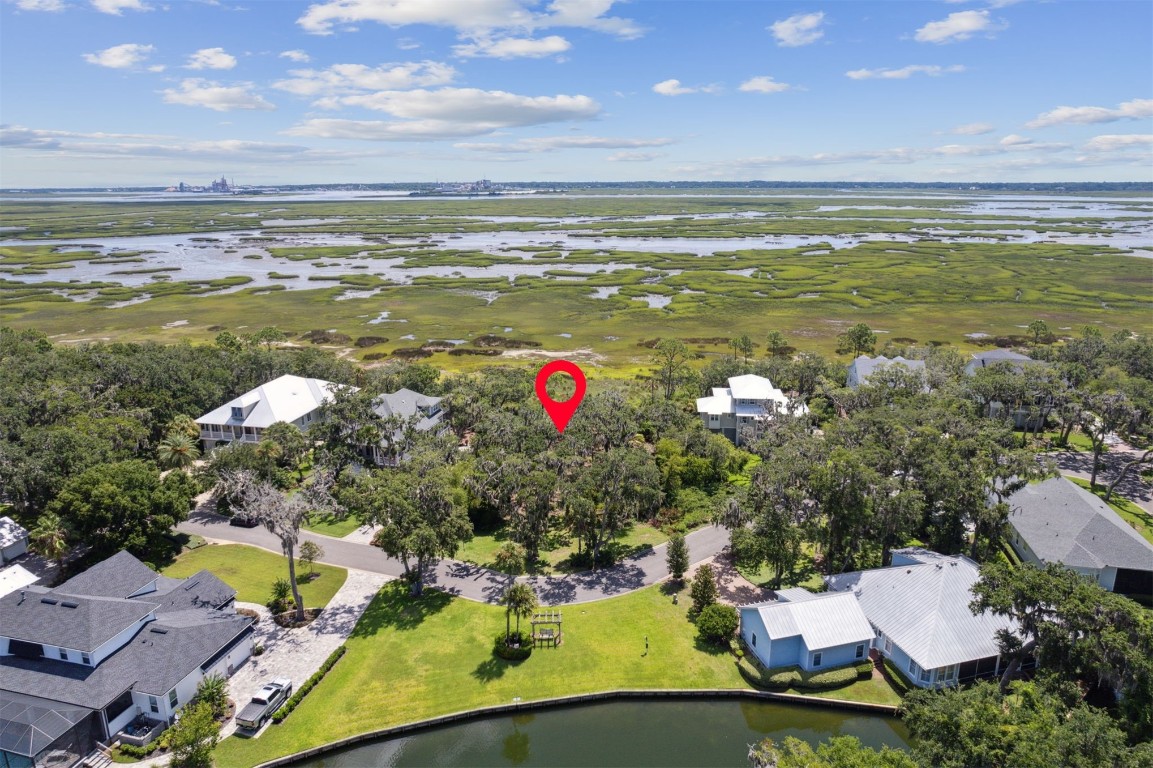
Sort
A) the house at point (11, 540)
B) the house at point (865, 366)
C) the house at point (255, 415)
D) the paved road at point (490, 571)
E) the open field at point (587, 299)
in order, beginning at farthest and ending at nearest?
the open field at point (587, 299), the house at point (865, 366), the house at point (255, 415), the house at point (11, 540), the paved road at point (490, 571)

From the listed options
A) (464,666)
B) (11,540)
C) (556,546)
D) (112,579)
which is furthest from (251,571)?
(556,546)

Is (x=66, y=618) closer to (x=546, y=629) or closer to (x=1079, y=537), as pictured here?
(x=546, y=629)

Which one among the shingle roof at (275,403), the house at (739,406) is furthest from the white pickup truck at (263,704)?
the house at (739,406)

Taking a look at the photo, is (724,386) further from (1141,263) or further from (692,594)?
(1141,263)

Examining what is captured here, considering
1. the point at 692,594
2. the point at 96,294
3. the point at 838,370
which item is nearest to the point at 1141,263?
the point at 838,370

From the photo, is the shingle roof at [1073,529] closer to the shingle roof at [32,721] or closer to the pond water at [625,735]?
the pond water at [625,735]

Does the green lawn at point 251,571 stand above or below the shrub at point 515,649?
above
